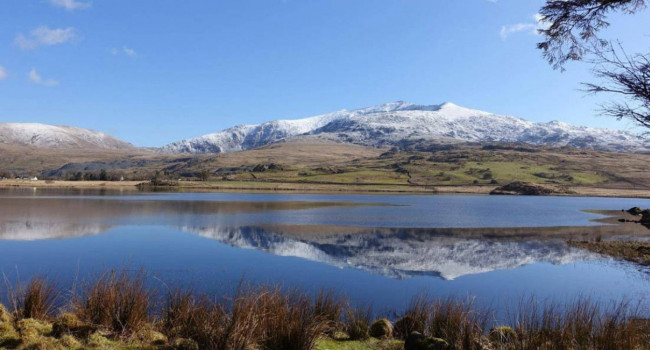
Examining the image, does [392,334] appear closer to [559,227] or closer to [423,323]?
[423,323]

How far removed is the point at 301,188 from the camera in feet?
379

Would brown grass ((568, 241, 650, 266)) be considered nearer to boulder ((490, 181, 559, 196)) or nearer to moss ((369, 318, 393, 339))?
moss ((369, 318, 393, 339))

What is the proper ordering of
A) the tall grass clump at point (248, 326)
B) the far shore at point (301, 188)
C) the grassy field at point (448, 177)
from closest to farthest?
the tall grass clump at point (248, 326), the far shore at point (301, 188), the grassy field at point (448, 177)

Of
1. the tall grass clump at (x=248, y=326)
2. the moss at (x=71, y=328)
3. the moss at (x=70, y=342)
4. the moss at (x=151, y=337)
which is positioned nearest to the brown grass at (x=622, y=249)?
the tall grass clump at (x=248, y=326)

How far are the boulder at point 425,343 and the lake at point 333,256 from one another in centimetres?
572

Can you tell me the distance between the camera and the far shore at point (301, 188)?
111000mm

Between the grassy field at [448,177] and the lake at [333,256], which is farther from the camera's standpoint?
the grassy field at [448,177]

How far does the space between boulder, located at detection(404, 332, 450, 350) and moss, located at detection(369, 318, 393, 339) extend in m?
1.37

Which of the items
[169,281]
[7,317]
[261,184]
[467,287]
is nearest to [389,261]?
[467,287]

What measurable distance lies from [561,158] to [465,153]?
37.0m

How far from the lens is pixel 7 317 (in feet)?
31.5

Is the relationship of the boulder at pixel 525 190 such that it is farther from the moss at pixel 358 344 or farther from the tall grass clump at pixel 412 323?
the moss at pixel 358 344

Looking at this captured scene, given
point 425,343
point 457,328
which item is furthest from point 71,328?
point 457,328

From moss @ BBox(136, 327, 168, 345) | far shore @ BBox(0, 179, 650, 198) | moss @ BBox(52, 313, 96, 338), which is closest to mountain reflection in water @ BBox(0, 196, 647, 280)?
moss @ BBox(136, 327, 168, 345)
